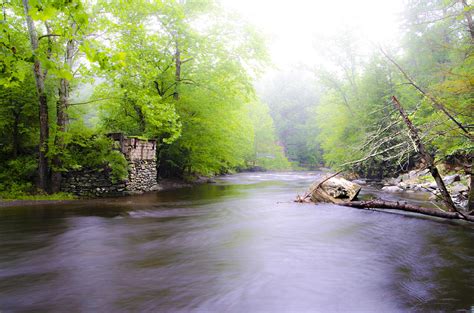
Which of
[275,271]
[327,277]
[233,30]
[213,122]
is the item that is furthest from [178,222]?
[233,30]

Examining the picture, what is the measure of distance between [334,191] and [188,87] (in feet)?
38.6

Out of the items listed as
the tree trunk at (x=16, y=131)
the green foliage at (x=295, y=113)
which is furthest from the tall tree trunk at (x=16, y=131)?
the green foliage at (x=295, y=113)

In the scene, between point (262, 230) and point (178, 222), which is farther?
point (178, 222)

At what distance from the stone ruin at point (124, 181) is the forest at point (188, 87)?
43 cm

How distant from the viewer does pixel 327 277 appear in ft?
14.9

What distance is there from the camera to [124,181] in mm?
13984

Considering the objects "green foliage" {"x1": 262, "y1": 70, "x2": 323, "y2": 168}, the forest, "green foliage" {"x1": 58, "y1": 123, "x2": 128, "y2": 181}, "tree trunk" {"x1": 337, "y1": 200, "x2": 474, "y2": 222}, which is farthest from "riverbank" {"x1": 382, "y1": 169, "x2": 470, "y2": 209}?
"green foliage" {"x1": 262, "y1": 70, "x2": 323, "y2": 168}

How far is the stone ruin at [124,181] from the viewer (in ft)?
43.4

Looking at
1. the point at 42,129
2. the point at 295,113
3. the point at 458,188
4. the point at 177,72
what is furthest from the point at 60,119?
the point at 295,113

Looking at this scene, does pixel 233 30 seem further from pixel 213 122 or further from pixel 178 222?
pixel 178 222

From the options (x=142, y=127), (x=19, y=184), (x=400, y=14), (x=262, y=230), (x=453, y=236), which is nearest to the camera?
(x=453, y=236)

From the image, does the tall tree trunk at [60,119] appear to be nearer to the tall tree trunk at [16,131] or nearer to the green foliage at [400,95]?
the tall tree trunk at [16,131]

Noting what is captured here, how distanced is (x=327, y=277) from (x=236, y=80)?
619 inches

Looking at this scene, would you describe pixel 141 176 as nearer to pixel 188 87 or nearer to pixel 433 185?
pixel 188 87
